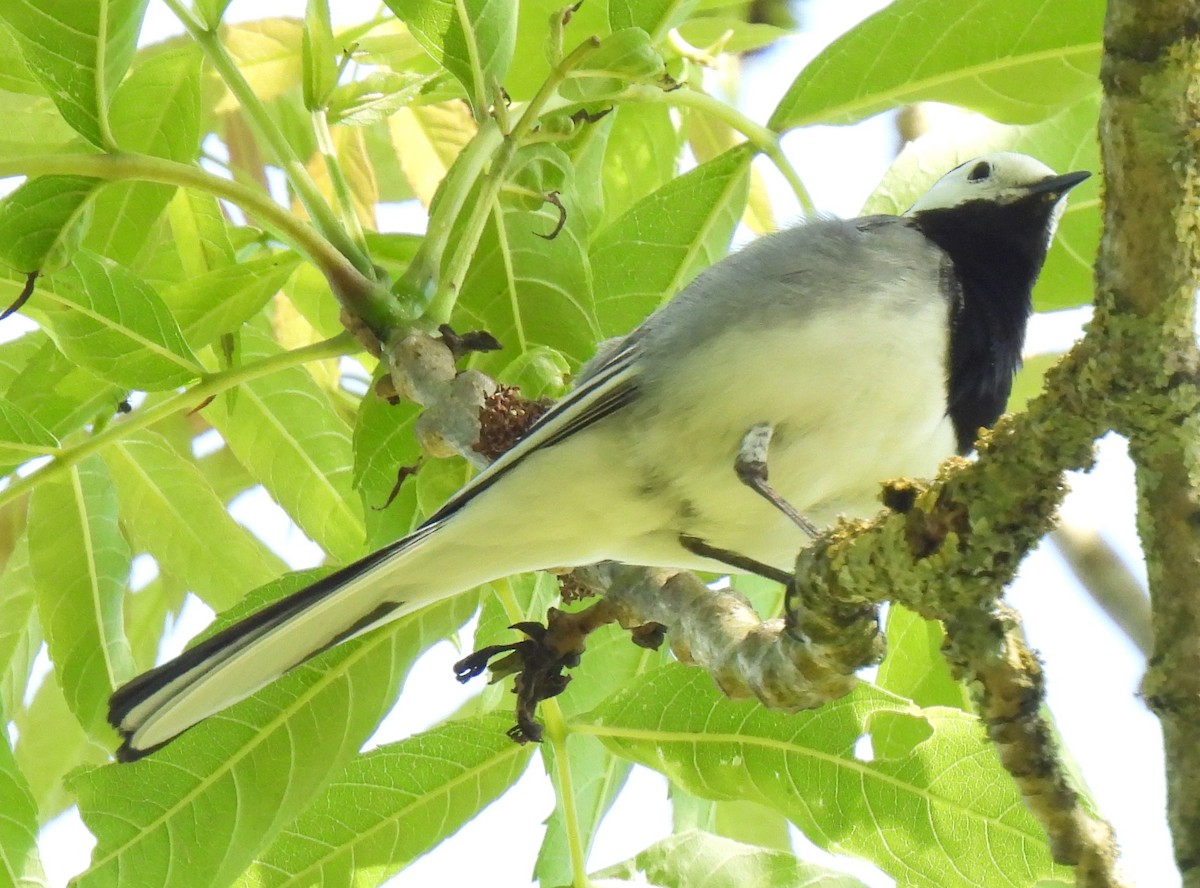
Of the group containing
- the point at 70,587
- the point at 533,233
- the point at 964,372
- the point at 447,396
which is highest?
the point at 533,233

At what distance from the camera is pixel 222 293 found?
2.89m

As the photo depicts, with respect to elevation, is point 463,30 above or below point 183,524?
above

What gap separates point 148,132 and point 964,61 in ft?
5.88

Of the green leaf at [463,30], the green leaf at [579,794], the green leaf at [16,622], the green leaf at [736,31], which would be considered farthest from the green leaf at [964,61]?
the green leaf at [16,622]

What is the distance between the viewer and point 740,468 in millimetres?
2635

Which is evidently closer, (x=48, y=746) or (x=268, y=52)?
(x=268, y=52)

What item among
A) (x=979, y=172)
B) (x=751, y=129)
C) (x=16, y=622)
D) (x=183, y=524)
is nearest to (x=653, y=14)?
(x=751, y=129)

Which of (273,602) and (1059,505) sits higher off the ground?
(1059,505)

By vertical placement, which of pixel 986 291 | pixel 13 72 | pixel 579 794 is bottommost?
pixel 579 794

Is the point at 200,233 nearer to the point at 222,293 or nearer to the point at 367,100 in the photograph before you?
the point at 222,293

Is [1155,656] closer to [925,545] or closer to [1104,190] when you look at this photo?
[925,545]

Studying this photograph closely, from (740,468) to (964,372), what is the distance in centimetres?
56

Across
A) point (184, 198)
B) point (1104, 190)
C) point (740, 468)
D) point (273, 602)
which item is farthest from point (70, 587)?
point (1104, 190)

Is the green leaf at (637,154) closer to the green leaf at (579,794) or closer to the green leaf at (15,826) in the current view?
the green leaf at (579,794)
